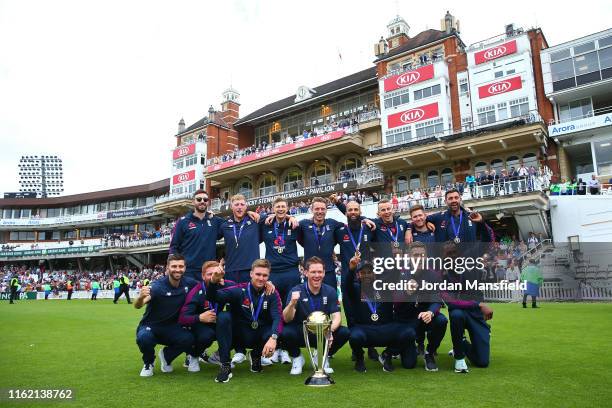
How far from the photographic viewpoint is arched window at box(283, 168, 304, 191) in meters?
40.7

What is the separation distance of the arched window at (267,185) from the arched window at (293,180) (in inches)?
54.6

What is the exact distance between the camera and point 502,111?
30.3 metres

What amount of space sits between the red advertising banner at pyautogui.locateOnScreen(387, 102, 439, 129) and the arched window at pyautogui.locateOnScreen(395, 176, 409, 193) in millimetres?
4071

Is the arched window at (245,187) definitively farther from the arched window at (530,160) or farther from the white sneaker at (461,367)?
the white sneaker at (461,367)

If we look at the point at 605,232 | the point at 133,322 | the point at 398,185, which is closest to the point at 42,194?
the point at 398,185

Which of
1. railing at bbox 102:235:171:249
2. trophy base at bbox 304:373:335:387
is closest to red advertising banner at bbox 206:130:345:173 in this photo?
railing at bbox 102:235:171:249

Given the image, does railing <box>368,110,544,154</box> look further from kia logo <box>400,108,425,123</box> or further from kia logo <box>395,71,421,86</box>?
kia logo <box>395,71,421,86</box>

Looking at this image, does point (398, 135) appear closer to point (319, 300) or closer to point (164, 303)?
point (319, 300)

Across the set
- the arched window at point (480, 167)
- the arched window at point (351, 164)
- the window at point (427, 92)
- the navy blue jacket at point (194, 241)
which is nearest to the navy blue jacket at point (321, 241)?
the navy blue jacket at point (194, 241)

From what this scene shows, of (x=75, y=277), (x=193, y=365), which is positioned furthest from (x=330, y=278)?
(x=75, y=277)

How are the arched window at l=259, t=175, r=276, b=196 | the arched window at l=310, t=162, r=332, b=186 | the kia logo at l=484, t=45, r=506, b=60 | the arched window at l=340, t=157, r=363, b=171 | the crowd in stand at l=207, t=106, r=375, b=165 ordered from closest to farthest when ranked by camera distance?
the kia logo at l=484, t=45, r=506, b=60
the crowd in stand at l=207, t=106, r=375, b=165
the arched window at l=340, t=157, r=363, b=171
the arched window at l=310, t=162, r=332, b=186
the arched window at l=259, t=175, r=276, b=196

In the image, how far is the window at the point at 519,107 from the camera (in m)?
29.5

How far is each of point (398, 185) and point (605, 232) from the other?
1476cm

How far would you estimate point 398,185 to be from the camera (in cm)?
3466
